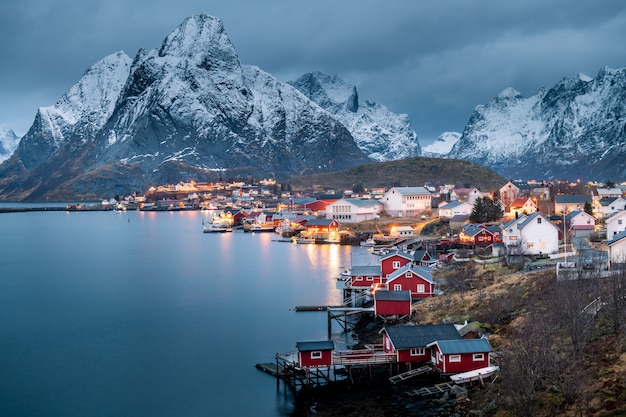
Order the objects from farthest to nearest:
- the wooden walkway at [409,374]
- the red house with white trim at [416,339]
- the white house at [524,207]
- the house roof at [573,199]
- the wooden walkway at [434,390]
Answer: the white house at [524,207] < the house roof at [573,199] < the red house with white trim at [416,339] < the wooden walkway at [409,374] < the wooden walkway at [434,390]

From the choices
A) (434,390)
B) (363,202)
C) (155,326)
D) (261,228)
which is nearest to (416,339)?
(434,390)

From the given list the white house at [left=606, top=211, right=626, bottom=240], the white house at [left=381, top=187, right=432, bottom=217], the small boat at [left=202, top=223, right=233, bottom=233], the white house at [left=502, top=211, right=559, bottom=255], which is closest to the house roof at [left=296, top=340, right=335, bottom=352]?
the white house at [left=502, top=211, right=559, bottom=255]

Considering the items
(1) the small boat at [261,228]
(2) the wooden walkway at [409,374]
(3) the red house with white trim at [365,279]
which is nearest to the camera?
(2) the wooden walkway at [409,374]

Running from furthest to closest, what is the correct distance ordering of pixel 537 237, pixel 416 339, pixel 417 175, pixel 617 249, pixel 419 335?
pixel 417 175 → pixel 537 237 → pixel 617 249 → pixel 419 335 → pixel 416 339

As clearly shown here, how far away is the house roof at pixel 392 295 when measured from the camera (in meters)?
34.8

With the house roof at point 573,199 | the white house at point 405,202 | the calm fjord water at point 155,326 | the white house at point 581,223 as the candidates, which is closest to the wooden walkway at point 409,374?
the calm fjord water at point 155,326

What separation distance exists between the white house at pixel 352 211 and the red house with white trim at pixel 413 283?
54.6 meters

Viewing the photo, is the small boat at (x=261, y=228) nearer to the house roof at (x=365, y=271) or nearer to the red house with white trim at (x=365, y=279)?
the house roof at (x=365, y=271)

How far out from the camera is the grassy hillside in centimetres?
15385

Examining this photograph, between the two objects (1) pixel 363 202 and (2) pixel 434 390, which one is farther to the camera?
(1) pixel 363 202

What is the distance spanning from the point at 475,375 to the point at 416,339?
3616mm

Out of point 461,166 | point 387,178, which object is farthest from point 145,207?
point 461,166

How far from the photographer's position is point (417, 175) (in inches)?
6452

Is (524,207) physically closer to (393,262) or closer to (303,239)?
(303,239)
